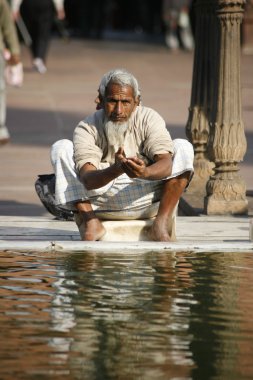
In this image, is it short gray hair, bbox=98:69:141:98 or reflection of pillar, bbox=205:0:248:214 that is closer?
short gray hair, bbox=98:69:141:98

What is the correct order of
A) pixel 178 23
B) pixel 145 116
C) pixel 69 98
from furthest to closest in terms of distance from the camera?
pixel 178 23 < pixel 69 98 < pixel 145 116

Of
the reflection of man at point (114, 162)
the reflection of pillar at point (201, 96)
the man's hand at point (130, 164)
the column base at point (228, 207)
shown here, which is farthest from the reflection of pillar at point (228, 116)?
the man's hand at point (130, 164)

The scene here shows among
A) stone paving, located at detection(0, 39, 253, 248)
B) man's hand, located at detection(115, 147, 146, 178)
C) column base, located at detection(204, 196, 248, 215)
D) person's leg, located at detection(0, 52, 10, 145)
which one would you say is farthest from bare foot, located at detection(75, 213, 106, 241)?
person's leg, located at detection(0, 52, 10, 145)

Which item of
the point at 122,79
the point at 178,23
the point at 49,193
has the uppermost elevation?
the point at 178,23

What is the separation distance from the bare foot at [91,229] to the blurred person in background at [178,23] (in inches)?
844

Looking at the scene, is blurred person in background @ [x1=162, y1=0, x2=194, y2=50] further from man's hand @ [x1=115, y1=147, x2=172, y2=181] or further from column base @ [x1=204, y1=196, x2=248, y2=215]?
man's hand @ [x1=115, y1=147, x2=172, y2=181]

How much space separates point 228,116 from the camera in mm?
10141

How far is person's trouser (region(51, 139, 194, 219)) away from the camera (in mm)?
8320

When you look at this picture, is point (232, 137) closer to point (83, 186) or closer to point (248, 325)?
point (83, 186)

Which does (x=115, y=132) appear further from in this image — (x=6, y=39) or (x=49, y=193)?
(x=6, y=39)

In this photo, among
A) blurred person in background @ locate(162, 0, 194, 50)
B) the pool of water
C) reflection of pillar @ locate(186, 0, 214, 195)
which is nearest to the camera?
the pool of water

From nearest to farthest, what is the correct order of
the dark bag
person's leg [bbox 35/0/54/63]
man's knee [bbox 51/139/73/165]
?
man's knee [bbox 51/139/73/165]
the dark bag
person's leg [bbox 35/0/54/63]

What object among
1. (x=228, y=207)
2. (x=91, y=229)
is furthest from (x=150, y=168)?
(x=228, y=207)

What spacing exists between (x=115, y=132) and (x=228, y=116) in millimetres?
2142
